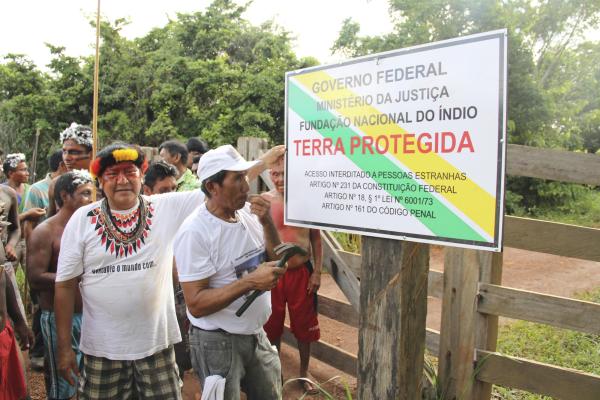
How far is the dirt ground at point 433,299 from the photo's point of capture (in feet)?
14.0

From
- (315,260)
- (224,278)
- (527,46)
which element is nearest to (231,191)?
(224,278)

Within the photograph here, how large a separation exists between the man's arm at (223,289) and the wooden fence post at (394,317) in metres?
0.49

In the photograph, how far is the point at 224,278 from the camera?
95.7 inches

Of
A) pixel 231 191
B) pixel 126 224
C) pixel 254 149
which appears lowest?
pixel 126 224

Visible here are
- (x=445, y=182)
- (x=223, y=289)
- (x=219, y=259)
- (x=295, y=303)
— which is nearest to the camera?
(x=445, y=182)

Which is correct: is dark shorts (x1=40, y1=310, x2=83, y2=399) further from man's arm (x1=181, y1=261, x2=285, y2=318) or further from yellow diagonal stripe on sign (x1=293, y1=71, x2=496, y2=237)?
yellow diagonal stripe on sign (x1=293, y1=71, x2=496, y2=237)

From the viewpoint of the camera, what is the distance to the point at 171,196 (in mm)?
2906

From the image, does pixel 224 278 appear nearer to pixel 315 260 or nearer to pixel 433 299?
pixel 315 260

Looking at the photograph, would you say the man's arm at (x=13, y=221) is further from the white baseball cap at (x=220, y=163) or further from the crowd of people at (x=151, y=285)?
the white baseball cap at (x=220, y=163)

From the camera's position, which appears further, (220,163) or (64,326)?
(64,326)

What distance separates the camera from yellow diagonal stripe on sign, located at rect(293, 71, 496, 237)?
1499 millimetres

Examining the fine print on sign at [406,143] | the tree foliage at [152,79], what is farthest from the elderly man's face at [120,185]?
the tree foliage at [152,79]

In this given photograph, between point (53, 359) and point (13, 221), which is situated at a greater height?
point (13, 221)

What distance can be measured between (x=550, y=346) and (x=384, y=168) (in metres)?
3.92
